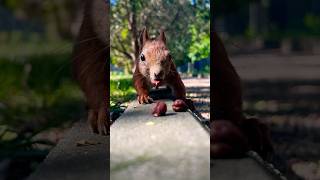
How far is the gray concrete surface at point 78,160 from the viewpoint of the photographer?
458 cm

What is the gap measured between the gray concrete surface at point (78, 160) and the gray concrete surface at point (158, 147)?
181 mm

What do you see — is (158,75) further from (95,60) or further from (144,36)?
(95,60)

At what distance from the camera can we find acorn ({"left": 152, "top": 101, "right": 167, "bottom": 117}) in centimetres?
442

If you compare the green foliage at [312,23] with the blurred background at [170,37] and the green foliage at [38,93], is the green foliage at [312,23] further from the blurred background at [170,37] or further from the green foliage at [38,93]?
the green foliage at [38,93]

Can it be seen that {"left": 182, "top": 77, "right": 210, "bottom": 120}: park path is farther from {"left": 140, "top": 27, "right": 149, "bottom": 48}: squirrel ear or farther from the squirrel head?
{"left": 140, "top": 27, "right": 149, "bottom": 48}: squirrel ear

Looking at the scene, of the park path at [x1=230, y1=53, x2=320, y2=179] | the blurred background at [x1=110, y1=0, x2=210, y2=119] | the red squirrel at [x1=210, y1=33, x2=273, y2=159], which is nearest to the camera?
the blurred background at [x1=110, y1=0, x2=210, y2=119]

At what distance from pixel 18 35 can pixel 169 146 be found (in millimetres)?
1388

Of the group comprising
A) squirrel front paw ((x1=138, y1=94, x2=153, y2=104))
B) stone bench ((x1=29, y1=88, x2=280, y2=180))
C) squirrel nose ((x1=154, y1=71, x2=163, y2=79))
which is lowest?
stone bench ((x1=29, y1=88, x2=280, y2=180))

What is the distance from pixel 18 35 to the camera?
4.62 metres

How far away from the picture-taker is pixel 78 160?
4.65 meters

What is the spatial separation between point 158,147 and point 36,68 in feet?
3.55

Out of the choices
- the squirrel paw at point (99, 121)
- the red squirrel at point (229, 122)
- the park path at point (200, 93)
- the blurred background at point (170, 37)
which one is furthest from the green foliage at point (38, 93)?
the red squirrel at point (229, 122)

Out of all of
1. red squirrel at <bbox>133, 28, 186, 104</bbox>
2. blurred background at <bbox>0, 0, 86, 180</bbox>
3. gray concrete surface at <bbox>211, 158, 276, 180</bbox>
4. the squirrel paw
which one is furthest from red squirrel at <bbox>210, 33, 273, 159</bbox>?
blurred background at <bbox>0, 0, 86, 180</bbox>

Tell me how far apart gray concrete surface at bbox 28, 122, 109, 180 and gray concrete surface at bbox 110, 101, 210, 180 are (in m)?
0.18
